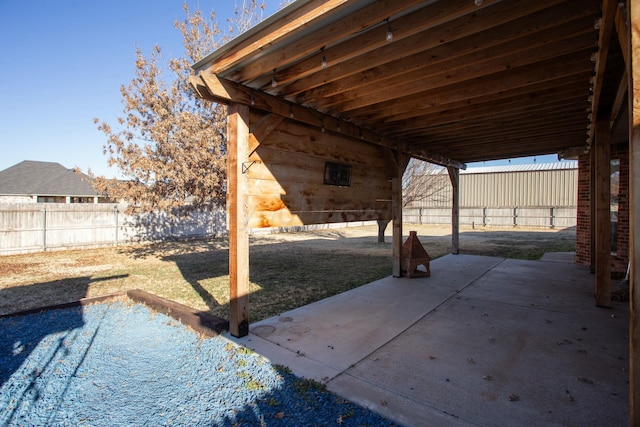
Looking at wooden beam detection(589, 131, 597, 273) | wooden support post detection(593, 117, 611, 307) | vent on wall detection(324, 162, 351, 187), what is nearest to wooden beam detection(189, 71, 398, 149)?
vent on wall detection(324, 162, 351, 187)

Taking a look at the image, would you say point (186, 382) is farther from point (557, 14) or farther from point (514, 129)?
point (514, 129)

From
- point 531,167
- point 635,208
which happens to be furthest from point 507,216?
point 635,208

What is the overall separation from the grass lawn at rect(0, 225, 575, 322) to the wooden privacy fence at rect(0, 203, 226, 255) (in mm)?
654

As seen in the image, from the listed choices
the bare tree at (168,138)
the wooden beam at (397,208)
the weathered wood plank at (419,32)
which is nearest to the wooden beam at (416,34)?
the weathered wood plank at (419,32)

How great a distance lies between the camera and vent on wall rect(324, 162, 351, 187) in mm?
4938

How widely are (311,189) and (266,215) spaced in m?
→ 1.00

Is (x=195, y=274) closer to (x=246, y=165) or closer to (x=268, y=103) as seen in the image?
(x=246, y=165)

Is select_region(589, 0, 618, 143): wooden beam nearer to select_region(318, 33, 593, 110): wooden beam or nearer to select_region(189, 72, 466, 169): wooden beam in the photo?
select_region(318, 33, 593, 110): wooden beam

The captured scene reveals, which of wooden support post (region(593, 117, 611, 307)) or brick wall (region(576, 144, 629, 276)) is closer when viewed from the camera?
wooden support post (region(593, 117, 611, 307))

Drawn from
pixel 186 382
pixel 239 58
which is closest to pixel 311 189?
pixel 239 58

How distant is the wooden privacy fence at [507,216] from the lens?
2058cm

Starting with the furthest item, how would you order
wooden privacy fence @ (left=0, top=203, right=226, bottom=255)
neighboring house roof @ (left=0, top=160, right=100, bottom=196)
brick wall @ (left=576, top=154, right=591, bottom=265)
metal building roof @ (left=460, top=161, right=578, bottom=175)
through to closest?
metal building roof @ (left=460, top=161, right=578, bottom=175)
neighboring house roof @ (left=0, top=160, right=100, bottom=196)
wooden privacy fence @ (left=0, top=203, right=226, bottom=255)
brick wall @ (left=576, top=154, right=591, bottom=265)

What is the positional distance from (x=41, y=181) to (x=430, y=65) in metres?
24.1

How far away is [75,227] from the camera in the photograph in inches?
441
